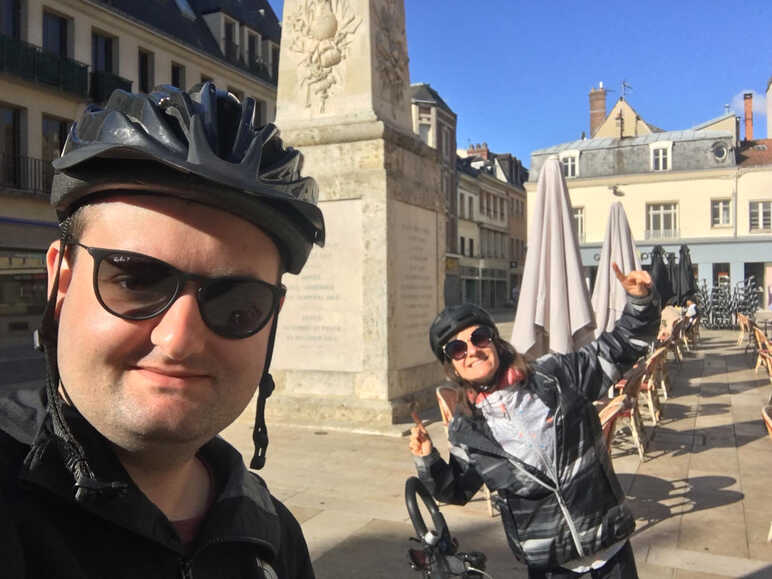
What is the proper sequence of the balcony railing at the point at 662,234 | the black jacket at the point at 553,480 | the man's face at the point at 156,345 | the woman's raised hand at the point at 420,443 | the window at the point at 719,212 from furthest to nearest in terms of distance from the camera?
the balcony railing at the point at 662,234 < the window at the point at 719,212 < the woman's raised hand at the point at 420,443 < the black jacket at the point at 553,480 < the man's face at the point at 156,345

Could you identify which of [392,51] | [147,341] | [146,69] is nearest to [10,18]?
[146,69]

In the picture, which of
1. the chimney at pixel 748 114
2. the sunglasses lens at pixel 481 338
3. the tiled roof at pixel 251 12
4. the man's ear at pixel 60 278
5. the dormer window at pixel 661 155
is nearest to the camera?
the man's ear at pixel 60 278

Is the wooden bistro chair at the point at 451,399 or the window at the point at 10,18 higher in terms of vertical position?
the window at the point at 10,18

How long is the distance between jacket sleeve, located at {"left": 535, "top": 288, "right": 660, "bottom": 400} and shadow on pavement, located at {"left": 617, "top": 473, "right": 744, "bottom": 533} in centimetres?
212

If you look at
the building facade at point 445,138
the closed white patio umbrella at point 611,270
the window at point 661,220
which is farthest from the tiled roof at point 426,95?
the closed white patio umbrella at point 611,270

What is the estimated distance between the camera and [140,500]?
99cm

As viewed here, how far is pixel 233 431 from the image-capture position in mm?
7543

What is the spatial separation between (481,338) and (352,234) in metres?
4.83

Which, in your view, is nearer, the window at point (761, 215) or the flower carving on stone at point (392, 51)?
the flower carving on stone at point (392, 51)

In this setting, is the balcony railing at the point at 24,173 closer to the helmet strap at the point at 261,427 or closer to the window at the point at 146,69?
the window at the point at 146,69

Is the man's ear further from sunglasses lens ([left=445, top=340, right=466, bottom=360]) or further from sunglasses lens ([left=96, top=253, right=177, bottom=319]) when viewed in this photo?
sunglasses lens ([left=445, top=340, right=466, bottom=360])

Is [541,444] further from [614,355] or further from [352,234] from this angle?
[352,234]

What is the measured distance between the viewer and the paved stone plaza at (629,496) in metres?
3.86

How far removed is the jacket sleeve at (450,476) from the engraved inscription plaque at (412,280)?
4.53 meters
